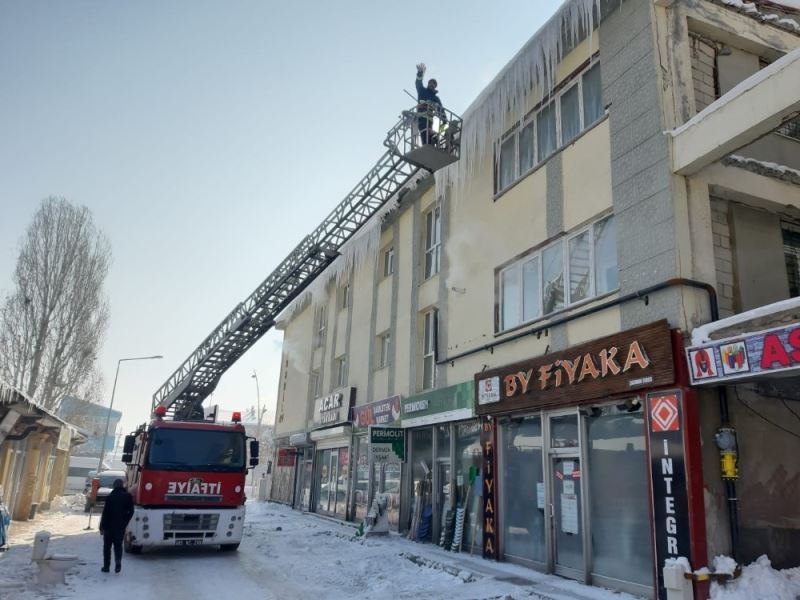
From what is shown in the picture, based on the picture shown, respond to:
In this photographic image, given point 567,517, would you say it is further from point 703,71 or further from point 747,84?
A: point 703,71

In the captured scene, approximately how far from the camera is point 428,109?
48.7 ft

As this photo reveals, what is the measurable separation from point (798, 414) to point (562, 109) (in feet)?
22.6

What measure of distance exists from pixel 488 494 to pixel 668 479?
4.88 metres

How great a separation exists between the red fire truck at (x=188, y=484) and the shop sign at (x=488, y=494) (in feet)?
16.3

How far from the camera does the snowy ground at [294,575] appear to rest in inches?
340

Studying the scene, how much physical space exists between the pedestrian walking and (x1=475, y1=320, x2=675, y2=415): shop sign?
6979 mm

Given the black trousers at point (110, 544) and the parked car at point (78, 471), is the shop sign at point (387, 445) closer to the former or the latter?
the black trousers at point (110, 544)

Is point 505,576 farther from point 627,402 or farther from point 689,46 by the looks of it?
point 689,46

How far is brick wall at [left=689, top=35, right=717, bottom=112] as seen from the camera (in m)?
9.67

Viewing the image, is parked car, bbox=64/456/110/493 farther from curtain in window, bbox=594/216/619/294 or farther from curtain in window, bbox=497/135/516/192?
curtain in window, bbox=594/216/619/294

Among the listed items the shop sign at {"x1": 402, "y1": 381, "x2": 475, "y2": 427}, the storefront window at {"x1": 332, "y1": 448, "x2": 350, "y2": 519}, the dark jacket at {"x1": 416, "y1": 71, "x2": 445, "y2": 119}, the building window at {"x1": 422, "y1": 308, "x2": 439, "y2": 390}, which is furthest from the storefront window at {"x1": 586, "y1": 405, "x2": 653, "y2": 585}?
the storefront window at {"x1": 332, "y1": 448, "x2": 350, "y2": 519}

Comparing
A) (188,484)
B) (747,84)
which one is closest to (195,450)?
(188,484)

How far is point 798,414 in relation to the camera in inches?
345

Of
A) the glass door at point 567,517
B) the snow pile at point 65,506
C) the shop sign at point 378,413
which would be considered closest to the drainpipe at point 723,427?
the glass door at point 567,517
